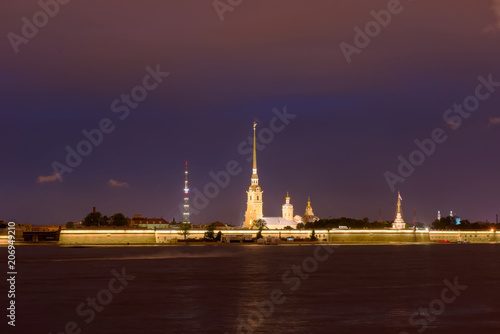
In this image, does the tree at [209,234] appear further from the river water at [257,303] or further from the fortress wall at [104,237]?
the river water at [257,303]

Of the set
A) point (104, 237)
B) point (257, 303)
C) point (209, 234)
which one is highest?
point (209, 234)

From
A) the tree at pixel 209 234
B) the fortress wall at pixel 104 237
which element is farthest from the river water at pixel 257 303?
the tree at pixel 209 234

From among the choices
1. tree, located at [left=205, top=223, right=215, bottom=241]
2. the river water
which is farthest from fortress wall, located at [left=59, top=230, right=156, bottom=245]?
the river water

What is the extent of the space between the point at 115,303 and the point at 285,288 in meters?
12.4

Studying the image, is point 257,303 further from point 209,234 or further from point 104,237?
point 209,234

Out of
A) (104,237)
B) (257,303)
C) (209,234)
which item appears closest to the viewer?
(257,303)

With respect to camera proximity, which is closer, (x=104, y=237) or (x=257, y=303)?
(x=257, y=303)

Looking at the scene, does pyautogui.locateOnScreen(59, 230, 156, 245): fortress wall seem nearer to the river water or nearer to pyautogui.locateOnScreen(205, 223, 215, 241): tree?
pyautogui.locateOnScreen(205, 223, 215, 241): tree

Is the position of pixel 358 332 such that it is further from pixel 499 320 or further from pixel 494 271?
pixel 494 271

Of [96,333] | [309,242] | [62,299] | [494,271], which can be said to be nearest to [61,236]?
[309,242]

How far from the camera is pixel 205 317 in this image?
33812mm

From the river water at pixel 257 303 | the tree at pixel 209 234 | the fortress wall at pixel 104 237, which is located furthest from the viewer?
the tree at pixel 209 234

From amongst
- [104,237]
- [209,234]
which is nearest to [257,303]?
[104,237]

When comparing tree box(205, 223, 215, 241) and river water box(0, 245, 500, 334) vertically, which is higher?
tree box(205, 223, 215, 241)
